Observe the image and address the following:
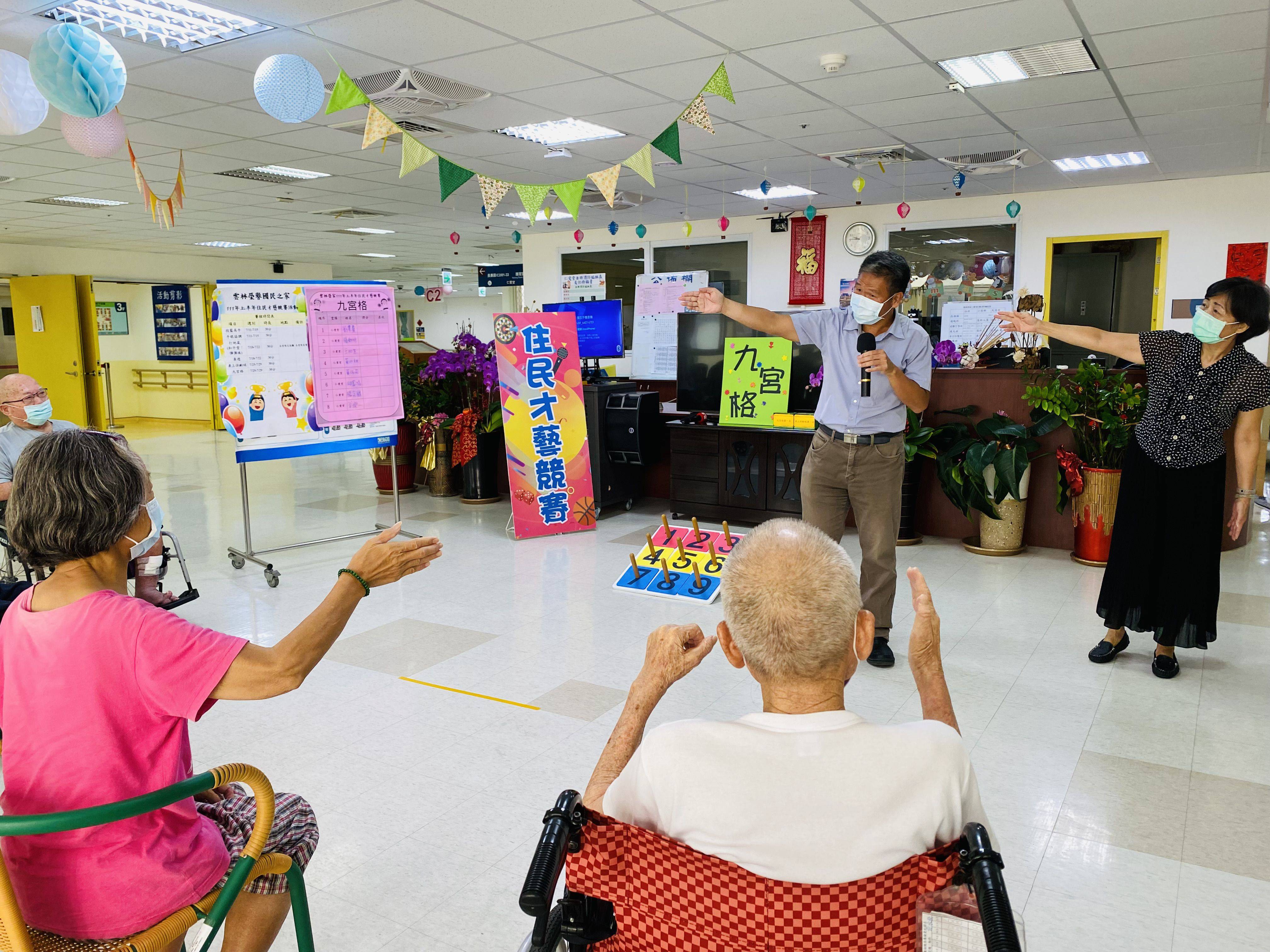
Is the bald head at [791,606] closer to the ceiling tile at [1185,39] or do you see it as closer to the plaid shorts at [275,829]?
the plaid shorts at [275,829]

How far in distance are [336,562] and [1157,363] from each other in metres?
4.46

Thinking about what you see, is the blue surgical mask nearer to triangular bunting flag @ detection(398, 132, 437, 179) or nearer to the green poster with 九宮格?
triangular bunting flag @ detection(398, 132, 437, 179)

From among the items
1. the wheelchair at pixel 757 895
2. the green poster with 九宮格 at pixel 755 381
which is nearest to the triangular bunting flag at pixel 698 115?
the green poster with 九宮格 at pixel 755 381

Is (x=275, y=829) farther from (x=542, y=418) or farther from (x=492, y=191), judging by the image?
(x=492, y=191)

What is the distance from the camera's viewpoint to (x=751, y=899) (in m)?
1.00

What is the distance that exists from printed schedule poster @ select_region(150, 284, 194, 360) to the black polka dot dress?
15285 millimetres

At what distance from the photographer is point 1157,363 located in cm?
330

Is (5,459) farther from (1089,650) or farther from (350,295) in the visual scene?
(1089,650)

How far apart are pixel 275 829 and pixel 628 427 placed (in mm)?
5149

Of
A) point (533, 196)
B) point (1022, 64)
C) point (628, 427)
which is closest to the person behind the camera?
point (1022, 64)

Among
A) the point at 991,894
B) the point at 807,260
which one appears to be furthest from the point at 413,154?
the point at 807,260

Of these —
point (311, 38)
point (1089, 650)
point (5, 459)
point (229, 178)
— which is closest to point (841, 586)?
point (1089, 650)

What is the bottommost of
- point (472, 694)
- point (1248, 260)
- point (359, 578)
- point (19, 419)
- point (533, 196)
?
point (472, 694)

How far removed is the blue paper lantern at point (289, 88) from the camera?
3.55 meters
